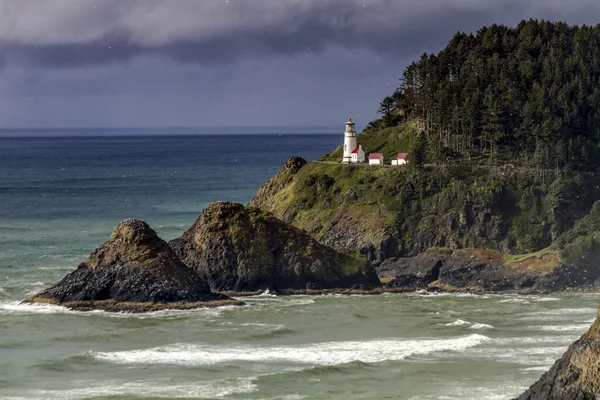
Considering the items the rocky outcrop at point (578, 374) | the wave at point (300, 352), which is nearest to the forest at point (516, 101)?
the wave at point (300, 352)

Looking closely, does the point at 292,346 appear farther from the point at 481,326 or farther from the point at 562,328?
the point at 562,328

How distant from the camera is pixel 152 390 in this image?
5475 cm

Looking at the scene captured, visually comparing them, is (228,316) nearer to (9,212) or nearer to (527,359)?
(527,359)

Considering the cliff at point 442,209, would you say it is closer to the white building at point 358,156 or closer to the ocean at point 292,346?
the white building at point 358,156

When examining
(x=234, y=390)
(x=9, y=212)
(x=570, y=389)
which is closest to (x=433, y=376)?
(x=234, y=390)

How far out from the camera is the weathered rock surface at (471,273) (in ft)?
277

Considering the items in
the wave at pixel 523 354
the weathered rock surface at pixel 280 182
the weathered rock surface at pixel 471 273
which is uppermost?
the weathered rock surface at pixel 280 182

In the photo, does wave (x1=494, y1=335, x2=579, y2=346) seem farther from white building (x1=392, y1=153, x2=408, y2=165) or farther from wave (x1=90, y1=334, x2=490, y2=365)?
white building (x1=392, y1=153, x2=408, y2=165)

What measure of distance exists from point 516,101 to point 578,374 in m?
73.2

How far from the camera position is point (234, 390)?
54812 mm

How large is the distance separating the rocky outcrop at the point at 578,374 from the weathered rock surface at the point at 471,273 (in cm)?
4597

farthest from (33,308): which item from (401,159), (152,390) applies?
(401,159)

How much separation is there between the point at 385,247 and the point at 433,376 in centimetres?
3673

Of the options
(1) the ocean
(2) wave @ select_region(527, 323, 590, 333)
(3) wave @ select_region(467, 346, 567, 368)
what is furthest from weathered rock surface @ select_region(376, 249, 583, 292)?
(3) wave @ select_region(467, 346, 567, 368)
